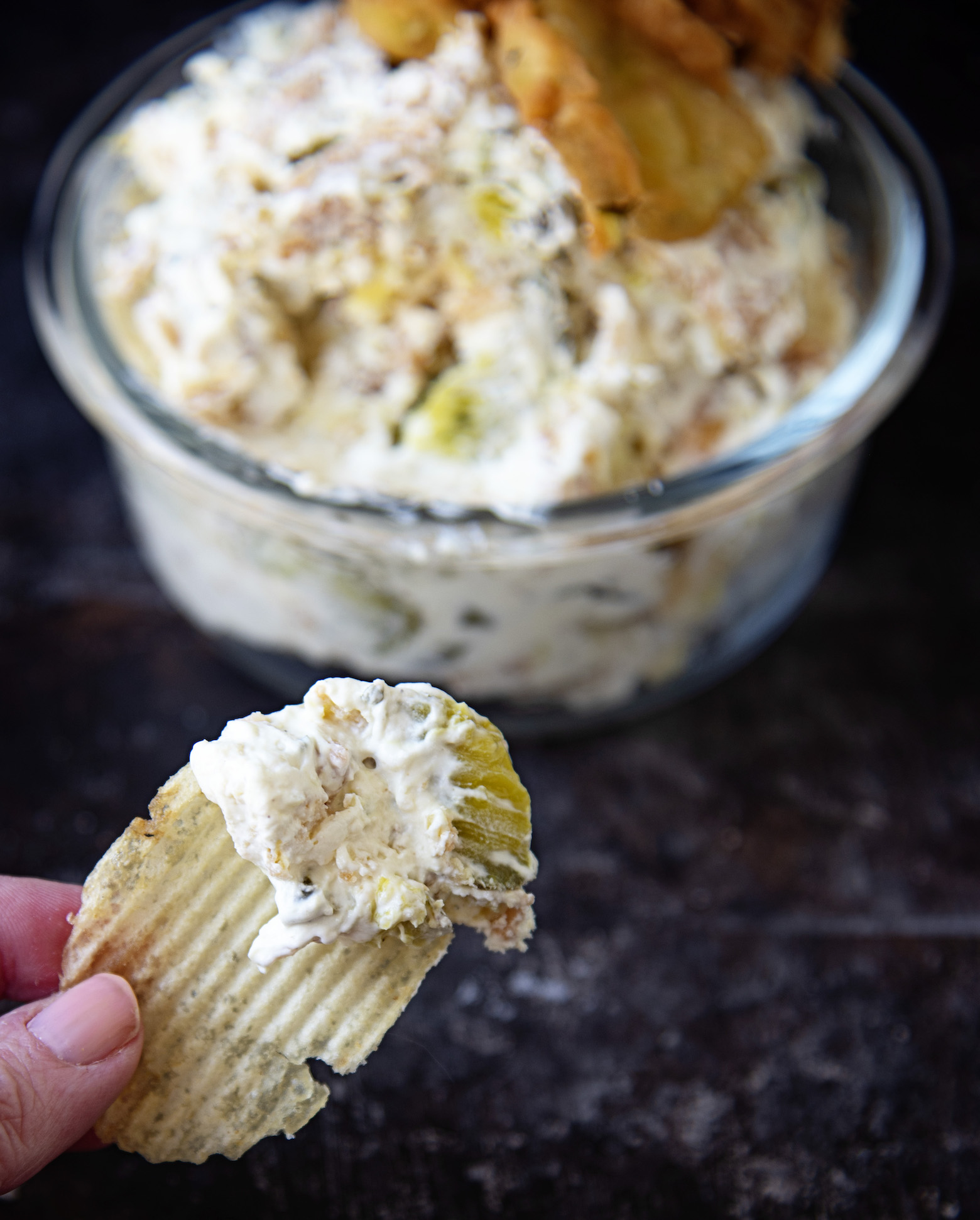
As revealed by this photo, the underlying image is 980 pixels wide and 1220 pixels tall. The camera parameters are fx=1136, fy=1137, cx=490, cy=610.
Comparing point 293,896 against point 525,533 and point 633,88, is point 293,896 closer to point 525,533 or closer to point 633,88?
point 525,533

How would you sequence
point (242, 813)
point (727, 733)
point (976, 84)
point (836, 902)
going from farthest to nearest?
point (976, 84)
point (727, 733)
point (836, 902)
point (242, 813)

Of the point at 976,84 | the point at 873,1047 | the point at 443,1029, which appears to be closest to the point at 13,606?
the point at 443,1029

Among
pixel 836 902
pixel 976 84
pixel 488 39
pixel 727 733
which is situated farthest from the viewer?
pixel 976 84

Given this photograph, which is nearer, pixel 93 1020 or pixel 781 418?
pixel 93 1020

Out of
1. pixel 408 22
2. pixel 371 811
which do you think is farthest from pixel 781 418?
pixel 371 811

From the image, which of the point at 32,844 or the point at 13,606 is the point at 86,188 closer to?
the point at 13,606

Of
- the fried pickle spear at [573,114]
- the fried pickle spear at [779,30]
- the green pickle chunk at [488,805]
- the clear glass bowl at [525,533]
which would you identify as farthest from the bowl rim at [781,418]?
the green pickle chunk at [488,805]

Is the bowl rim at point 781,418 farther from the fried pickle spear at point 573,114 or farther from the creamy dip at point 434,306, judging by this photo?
the fried pickle spear at point 573,114
